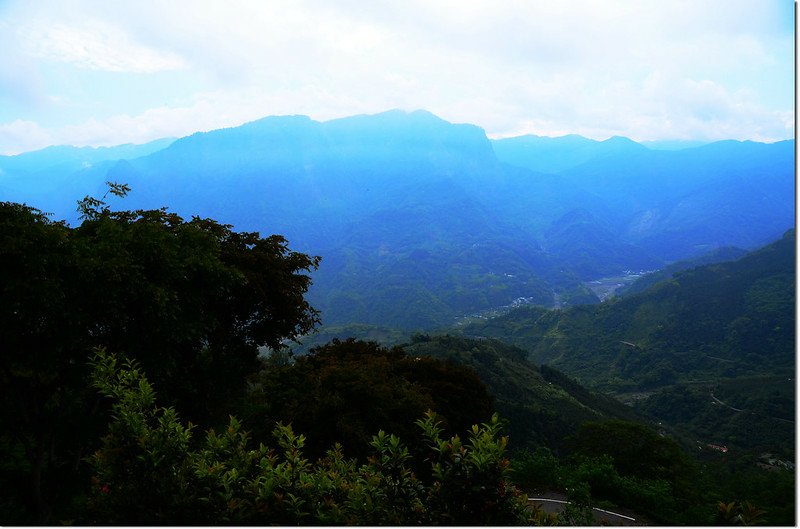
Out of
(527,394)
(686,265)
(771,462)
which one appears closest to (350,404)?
→ (527,394)

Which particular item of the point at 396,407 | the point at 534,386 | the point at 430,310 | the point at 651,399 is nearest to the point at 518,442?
the point at 534,386

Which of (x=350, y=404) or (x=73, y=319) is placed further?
(x=350, y=404)

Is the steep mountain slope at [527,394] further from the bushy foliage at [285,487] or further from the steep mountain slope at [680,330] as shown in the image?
the steep mountain slope at [680,330]

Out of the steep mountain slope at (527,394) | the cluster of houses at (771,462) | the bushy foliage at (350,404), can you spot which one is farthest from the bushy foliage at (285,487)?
the cluster of houses at (771,462)

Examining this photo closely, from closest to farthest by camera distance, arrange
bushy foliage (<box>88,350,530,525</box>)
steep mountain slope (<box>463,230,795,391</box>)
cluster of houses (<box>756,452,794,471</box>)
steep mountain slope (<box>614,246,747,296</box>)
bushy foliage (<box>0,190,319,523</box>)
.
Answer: bushy foliage (<box>88,350,530,525</box>)
bushy foliage (<box>0,190,319,523</box>)
cluster of houses (<box>756,452,794,471</box>)
steep mountain slope (<box>463,230,795,391</box>)
steep mountain slope (<box>614,246,747,296</box>)

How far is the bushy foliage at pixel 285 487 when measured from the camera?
168 inches

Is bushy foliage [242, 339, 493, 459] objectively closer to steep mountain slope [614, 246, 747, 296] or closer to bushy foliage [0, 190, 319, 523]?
bushy foliage [0, 190, 319, 523]

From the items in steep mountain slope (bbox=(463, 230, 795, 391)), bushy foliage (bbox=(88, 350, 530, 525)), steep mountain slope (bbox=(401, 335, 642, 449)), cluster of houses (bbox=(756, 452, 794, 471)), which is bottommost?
steep mountain slope (bbox=(463, 230, 795, 391))

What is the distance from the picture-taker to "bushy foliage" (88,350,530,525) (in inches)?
168

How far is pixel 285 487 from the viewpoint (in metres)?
4.64

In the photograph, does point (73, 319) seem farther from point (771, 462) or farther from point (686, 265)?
point (686, 265)

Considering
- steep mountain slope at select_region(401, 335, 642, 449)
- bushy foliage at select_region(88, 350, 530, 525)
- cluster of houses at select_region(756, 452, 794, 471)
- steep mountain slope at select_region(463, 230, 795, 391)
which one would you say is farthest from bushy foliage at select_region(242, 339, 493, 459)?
steep mountain slope at select_region(463, 230, 795, 391)

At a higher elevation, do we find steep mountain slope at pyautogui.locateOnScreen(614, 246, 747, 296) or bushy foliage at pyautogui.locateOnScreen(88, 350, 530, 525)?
bushy foliage at pyautogui.locateOnScreen(88, 350, 530, 525)

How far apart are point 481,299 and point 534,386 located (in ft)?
422
